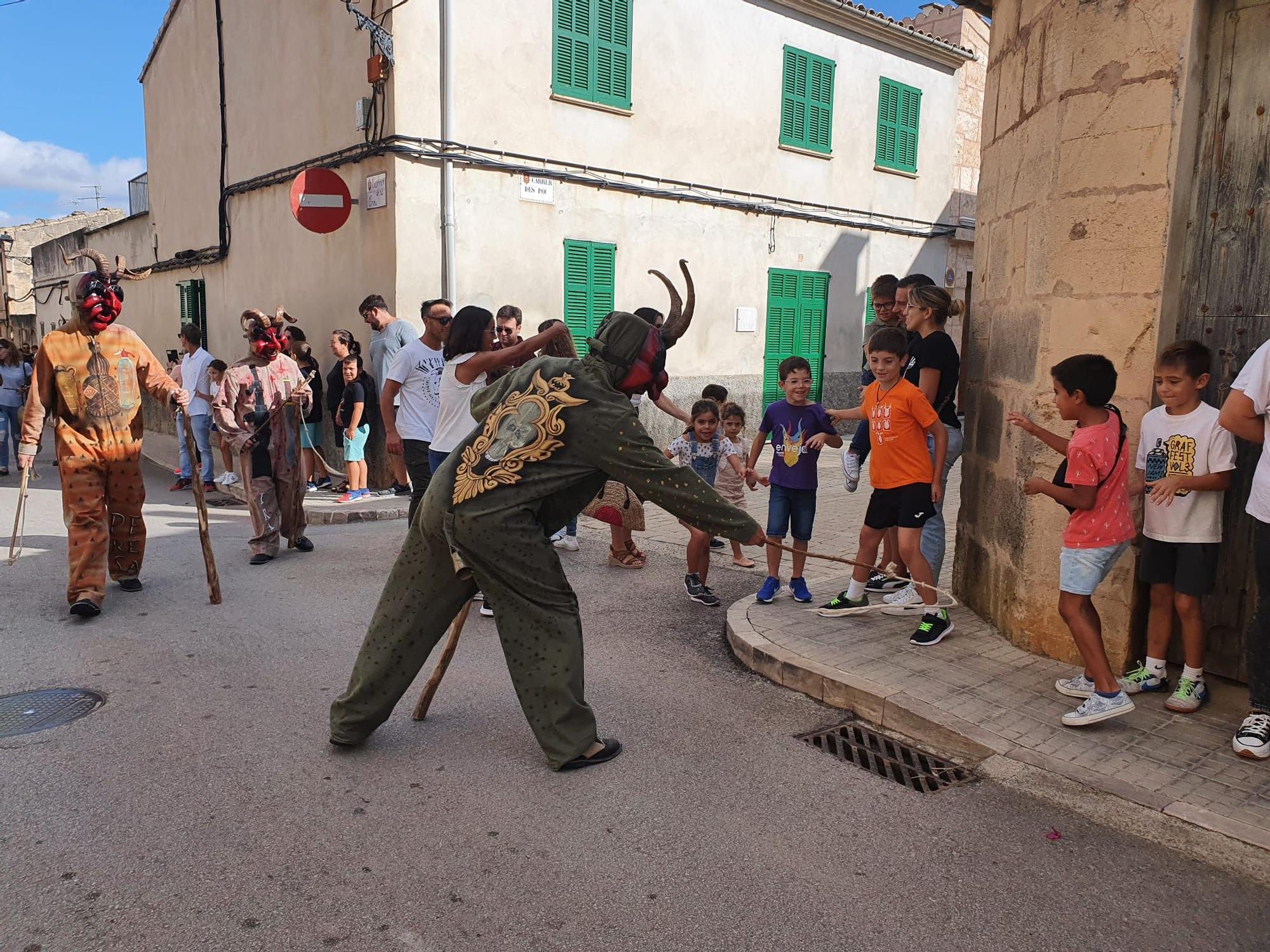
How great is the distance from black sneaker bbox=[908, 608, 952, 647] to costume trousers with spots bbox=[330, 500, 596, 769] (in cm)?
215

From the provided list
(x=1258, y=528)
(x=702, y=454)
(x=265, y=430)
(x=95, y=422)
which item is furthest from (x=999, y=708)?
(x=265, y=430)

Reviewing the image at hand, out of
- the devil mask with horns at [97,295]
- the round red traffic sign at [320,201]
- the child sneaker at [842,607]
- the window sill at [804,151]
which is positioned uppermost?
the window sill at [804,151]

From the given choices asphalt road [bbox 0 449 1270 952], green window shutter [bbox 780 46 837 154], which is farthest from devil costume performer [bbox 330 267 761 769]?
green window shutter [bbox 780 46 837 154]

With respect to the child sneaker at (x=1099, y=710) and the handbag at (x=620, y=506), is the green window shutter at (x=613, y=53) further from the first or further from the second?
the child sneaker at (x=1099, y=710)

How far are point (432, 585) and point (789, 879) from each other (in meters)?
1.73

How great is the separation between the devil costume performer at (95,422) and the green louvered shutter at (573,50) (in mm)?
→ 7020

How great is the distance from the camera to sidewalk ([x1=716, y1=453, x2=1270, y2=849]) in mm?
3482

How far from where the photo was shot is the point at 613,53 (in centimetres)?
1214

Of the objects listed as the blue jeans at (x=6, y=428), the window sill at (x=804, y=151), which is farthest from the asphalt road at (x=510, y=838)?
the window sill at (x=804, y=151)

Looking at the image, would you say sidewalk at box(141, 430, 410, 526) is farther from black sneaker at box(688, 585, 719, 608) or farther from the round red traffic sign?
black sneaker at box(688, 585, 719, 608)

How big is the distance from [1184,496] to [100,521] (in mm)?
5990

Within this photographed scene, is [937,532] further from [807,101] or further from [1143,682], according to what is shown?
[807,101]

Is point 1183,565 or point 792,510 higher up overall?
point 1183,565

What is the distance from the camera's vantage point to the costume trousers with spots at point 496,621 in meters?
3.51
